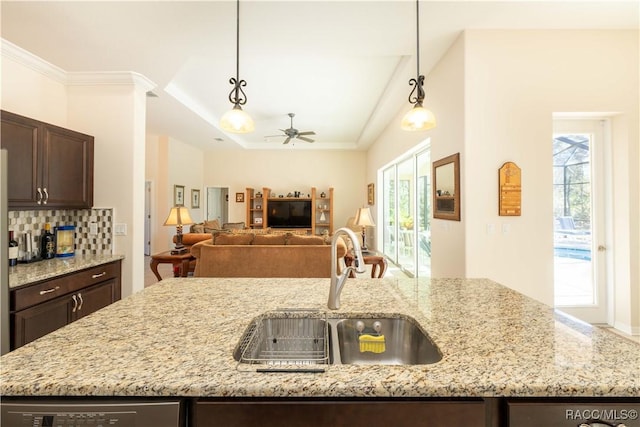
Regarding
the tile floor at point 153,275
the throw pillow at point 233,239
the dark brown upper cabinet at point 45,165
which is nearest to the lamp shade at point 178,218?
the throw pillow at point 233,239

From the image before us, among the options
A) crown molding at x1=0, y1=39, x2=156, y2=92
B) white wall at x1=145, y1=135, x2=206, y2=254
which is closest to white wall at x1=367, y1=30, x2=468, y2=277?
crown molding at x1=0, y1=39, x2=156, y2=92

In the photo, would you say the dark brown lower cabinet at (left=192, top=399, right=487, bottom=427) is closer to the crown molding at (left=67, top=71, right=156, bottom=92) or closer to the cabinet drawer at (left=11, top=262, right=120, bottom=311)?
the cabinet drawer at (left=11, top=262, right=120, bottom=311)

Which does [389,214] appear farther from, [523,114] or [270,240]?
[523,114]

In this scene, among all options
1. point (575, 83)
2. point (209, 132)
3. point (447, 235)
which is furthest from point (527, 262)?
point (209, 132)

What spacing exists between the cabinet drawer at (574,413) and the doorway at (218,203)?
8.24m

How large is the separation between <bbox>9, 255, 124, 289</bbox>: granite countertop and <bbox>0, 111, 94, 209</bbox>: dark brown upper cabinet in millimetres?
472

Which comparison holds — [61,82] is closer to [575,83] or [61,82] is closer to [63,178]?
[63,178]

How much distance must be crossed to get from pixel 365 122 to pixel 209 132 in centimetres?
328

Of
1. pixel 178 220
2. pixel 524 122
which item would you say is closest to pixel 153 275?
pixel 178 220

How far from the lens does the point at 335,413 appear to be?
2.56ft

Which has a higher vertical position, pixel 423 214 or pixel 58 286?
pixel 423 214

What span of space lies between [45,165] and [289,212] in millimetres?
5852

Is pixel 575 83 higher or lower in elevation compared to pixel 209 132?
lower

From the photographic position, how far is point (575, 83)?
274 centimetres
